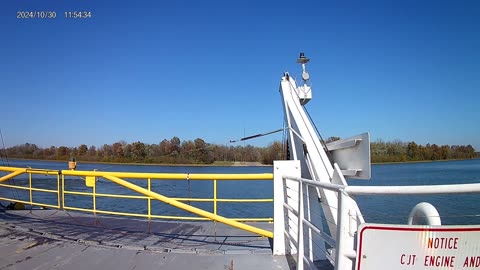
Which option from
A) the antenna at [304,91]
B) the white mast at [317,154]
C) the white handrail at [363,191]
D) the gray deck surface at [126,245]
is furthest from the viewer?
the antenna at [304,91]

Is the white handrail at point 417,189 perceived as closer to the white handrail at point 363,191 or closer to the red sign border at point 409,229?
the white handrail at point 363,191

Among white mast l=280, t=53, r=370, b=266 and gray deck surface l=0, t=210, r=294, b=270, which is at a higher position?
white mast l=280, t=53, r=370, b=266

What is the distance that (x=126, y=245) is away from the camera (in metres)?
4.93

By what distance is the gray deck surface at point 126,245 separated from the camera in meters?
4.14

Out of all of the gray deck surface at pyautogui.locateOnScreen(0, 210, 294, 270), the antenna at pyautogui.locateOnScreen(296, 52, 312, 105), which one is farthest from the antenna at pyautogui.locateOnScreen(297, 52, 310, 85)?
the gray deck surface at pyautogui.locateOnScreen(0, 210, 294, 270)

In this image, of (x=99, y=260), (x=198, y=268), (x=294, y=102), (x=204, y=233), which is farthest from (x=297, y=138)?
(x=99, y=260)

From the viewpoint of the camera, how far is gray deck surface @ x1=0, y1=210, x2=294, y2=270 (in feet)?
13.6

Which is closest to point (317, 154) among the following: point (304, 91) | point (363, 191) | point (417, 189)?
point (304, 91)

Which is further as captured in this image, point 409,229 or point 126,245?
point 126,245

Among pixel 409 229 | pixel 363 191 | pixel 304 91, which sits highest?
pixel 304 91

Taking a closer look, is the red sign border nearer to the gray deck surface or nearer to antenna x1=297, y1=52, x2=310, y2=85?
the gray deck surface

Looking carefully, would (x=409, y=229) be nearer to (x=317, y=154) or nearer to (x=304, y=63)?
(x=317, y=154)

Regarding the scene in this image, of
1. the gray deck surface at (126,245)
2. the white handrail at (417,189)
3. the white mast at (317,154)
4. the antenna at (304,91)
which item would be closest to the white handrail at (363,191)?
the white handrail at (417,189)

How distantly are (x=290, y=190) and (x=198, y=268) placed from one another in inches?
59.7
